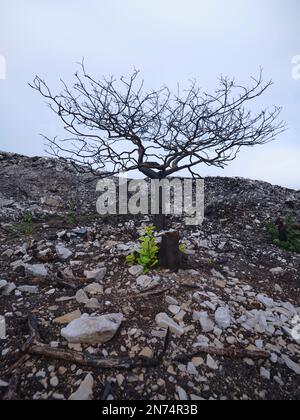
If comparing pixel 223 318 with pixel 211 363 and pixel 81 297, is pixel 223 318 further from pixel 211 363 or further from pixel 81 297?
pixel 81 297

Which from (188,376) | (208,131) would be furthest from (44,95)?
(188,376)

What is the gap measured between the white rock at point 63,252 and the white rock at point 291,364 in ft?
10.2

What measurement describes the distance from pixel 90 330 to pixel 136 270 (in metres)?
1.25

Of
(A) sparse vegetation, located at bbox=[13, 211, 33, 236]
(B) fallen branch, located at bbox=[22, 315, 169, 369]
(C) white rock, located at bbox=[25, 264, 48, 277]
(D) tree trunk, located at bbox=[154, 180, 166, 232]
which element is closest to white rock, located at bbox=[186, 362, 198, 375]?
(B) fallen branch, located at bbox=[22, 315, 169, 369]

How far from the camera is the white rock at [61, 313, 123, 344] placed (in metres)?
2.22

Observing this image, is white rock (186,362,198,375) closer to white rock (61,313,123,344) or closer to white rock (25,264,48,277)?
white rock (61,313,123,344)

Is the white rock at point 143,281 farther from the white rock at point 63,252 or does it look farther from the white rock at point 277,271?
the white rock at point 277,271

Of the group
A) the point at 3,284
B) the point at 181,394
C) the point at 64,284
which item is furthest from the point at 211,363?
the point at 3,284

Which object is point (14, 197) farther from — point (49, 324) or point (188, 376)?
point (188, 376)

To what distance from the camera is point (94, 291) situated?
301 cm

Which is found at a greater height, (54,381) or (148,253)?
(148,253)

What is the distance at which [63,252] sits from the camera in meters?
3.96

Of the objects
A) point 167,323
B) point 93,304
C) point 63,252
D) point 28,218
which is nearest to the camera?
point 167,323
